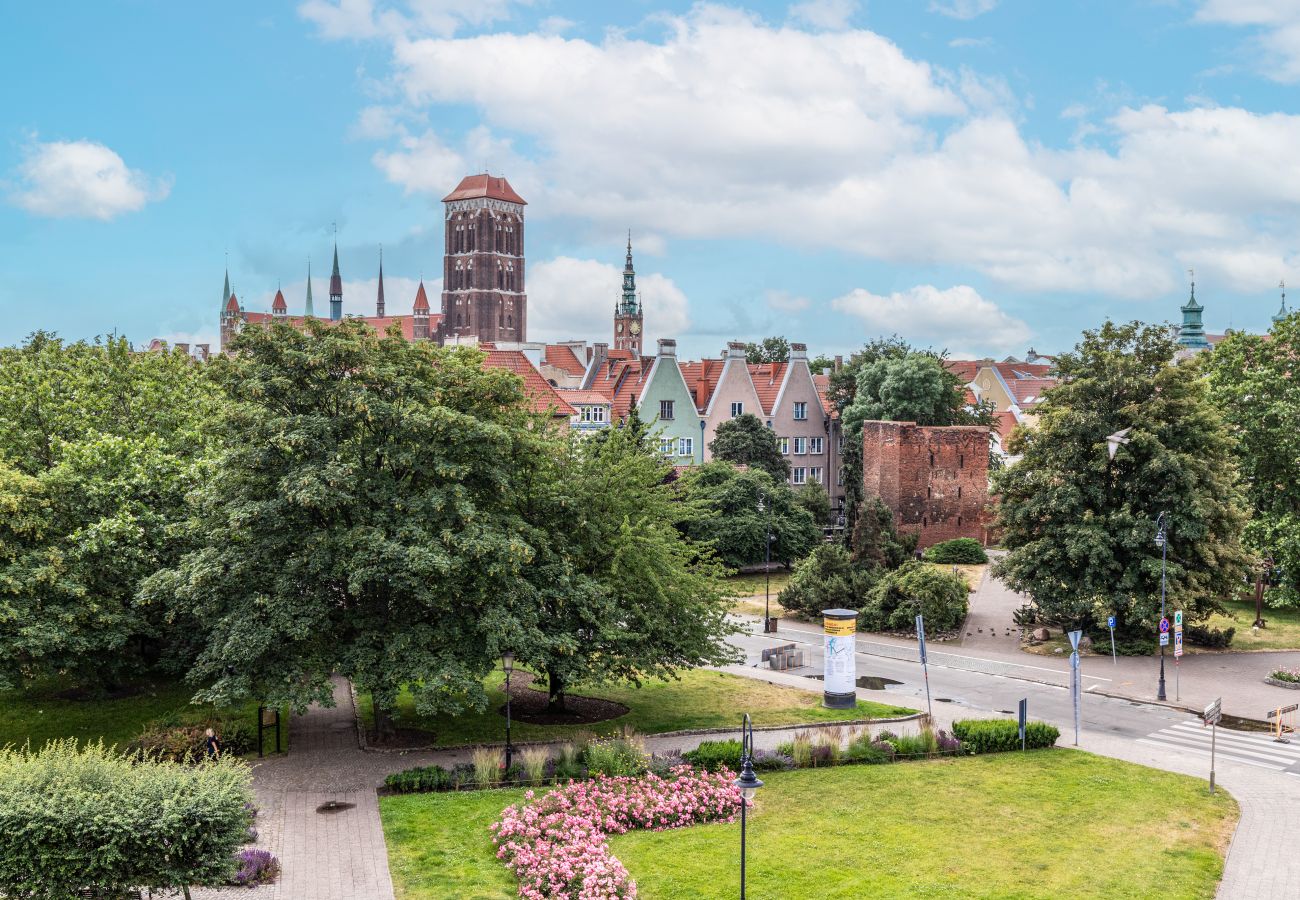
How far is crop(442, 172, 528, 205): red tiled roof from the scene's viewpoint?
152375 millimetres

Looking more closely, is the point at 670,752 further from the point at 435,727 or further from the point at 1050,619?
the point at 1050,619

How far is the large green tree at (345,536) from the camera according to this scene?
2239 centimetres

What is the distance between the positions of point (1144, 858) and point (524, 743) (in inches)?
512

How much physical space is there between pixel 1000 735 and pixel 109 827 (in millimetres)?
18465

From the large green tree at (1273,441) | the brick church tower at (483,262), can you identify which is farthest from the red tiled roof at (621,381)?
the brick church tower at (483,262)

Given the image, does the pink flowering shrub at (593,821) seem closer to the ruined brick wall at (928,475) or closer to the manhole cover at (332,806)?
the manhole cover at (332,806)

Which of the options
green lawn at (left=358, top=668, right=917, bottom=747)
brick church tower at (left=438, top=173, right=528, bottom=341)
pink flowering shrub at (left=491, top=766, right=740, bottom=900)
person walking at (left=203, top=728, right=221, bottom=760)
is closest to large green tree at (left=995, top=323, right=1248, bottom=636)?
green lawn at (left=358, top=668, right=917, bottom=747)

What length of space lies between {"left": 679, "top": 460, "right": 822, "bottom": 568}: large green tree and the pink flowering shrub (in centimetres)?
3090

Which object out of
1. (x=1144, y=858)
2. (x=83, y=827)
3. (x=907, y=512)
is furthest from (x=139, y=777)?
(x=907, y=512)

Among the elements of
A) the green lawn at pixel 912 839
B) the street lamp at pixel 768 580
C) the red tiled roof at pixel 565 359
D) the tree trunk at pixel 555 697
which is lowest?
the green lawn at pixel 912 839

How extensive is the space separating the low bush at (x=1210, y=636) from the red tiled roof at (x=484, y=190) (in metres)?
127

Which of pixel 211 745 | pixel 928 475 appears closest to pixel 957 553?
pixel 928 475

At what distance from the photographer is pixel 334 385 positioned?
23469 mm

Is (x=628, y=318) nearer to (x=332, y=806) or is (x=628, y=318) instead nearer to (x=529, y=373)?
(x=529, y=373)
